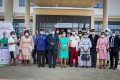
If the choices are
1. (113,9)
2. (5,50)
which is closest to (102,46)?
(5,50)

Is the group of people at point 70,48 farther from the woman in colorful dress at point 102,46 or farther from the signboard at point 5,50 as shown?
the signboard at point 5,50

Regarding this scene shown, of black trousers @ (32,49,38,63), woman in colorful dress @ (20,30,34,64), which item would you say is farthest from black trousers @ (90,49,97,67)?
woman in colorful dress @ (20,30,34,64)

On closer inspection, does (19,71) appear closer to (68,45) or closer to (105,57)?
(68,45)

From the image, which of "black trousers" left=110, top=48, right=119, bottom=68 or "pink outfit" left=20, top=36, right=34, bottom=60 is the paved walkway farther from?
"pink outfit" left=20, top=36, right=34, bottom=60

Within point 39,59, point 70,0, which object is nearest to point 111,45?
point 39,59

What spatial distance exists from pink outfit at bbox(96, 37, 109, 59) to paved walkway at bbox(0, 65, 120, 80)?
3.90 ft

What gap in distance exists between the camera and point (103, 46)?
1805cm

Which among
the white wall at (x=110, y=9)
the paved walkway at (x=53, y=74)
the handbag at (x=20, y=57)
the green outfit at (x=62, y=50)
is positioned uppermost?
the white wall at (x=110, y=9)

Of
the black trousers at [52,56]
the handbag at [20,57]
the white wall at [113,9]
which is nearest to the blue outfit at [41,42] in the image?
the black trousers at [52,56]

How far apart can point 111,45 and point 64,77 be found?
14.3 feet

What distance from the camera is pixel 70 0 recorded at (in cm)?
3244

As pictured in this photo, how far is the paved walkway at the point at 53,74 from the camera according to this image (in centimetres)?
1427

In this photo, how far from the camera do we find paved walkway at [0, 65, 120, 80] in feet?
46.8

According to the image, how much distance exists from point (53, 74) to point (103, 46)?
3.81 m
